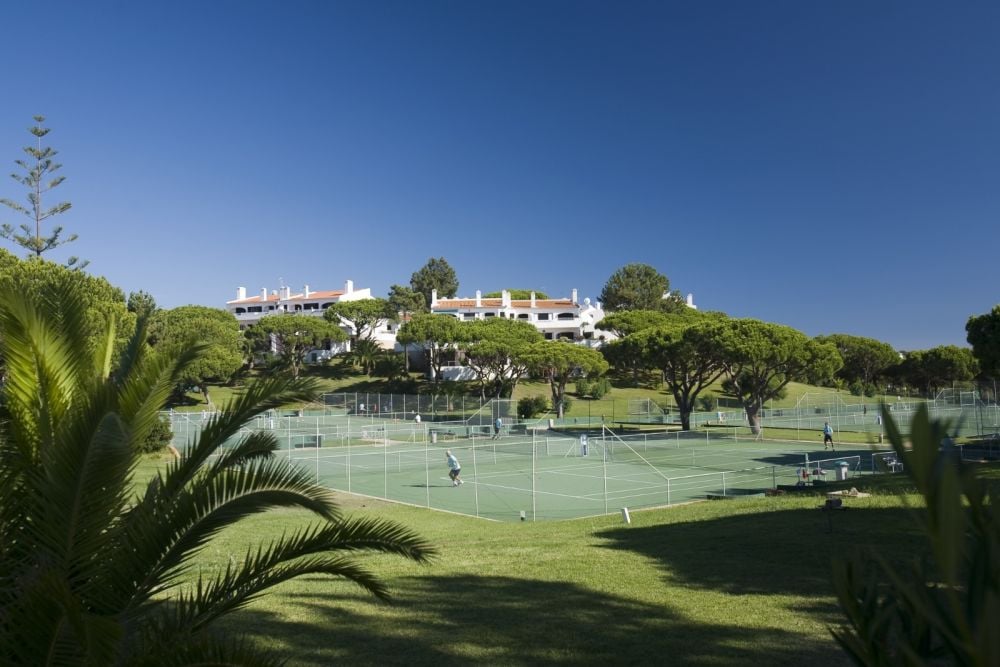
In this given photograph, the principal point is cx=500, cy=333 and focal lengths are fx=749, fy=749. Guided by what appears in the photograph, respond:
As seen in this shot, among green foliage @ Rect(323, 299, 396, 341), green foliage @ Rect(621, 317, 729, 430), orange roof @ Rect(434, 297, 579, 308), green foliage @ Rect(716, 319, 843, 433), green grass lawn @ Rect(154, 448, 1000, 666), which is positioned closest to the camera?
green grass lawn @ Rect(154, 448, 1000, 666)

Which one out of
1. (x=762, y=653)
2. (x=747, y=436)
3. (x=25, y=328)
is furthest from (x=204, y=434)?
(x=747, y=436)

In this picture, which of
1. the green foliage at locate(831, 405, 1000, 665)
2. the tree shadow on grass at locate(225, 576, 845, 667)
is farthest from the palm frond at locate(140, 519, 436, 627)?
the green foliage at locate(831, 405, 1000, 665)

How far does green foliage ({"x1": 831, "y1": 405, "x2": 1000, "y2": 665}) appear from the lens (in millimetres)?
1731

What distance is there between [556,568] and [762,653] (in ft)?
14.2

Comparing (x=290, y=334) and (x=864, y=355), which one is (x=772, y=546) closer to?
(x=290, y=334)

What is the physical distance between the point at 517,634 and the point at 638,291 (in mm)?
85989

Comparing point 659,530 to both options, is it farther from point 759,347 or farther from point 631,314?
point 631,314

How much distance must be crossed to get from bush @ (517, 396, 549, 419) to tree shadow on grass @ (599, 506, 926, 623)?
3911 centimetres

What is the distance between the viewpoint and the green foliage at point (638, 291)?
90.4 metres

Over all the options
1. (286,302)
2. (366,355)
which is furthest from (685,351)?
(286,302)

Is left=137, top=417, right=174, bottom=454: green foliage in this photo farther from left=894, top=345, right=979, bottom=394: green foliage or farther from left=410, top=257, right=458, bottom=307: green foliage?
left=410, top=257, right=458, bottom=307: green foliage

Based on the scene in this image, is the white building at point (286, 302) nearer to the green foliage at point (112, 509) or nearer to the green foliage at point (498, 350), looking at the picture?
the green foliage at point (498, 350)

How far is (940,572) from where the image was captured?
1.91 meters

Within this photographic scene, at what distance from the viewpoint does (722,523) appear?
46.3 ft
